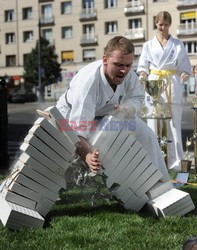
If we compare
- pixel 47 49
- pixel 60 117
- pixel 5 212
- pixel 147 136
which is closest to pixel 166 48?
pixel 147 136

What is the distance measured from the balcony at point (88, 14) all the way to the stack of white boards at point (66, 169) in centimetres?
4557

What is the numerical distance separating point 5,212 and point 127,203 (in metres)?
0.92

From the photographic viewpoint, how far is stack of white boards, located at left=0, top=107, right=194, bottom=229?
11.7 feet

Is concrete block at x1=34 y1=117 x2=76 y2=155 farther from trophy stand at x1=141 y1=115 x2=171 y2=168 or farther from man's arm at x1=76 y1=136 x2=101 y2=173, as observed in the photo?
trophy stand at x1=141 y1=115 x2=171 y2=168

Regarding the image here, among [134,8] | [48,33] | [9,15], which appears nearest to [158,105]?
[134,8]

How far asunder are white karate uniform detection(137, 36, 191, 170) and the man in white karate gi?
2.25m

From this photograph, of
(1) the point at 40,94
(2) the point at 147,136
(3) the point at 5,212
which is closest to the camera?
(3) the point at 5,212

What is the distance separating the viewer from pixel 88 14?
159 feet

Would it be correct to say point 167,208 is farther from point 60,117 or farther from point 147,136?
point 60,117

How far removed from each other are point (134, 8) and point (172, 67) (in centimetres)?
4028

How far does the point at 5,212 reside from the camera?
3.38 meters

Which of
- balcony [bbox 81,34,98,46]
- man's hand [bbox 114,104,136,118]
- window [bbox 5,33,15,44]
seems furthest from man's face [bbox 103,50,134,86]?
window [bbox 5,33,15,44]

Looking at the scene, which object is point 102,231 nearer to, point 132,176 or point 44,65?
point 132,176

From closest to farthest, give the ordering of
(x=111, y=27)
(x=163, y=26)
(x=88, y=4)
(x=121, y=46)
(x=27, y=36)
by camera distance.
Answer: (x=121, y=46), (x=163, y=26), (x=111, y=27), (x=88, y=4), (x=27, y=36)
